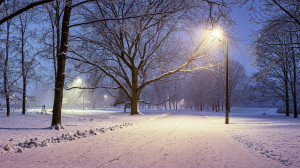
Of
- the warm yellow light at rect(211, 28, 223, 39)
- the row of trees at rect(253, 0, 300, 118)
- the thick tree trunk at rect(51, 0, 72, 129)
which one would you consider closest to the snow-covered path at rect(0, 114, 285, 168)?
the thick tree trunk at rect(51, 0, 72, 129)

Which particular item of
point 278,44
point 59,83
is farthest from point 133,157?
point 278,44

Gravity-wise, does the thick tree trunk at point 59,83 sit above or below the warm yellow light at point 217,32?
below

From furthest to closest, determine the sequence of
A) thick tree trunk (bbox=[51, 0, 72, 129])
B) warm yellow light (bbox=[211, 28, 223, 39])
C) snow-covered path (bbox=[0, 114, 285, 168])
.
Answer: warm yellow light (bbox=[211, 28, 223, 39]), thick tree trunk (bbox=[51, 0, 72, 129]), snow-covered path (bbox=[0, 114, 285, 168])

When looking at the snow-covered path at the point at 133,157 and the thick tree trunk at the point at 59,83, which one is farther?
the thick tree trunk at the point at 59,83

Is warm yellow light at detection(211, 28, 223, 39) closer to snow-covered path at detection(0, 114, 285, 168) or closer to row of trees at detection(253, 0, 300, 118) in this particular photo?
row of trees at detection(253, 0, 300, 118)

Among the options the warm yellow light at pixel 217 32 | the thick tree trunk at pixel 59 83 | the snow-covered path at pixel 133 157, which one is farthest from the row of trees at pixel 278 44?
the thick tree trunk at pixel 59 83

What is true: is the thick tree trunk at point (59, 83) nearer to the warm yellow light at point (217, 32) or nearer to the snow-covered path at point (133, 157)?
the snow-covered path at point (133, 157)

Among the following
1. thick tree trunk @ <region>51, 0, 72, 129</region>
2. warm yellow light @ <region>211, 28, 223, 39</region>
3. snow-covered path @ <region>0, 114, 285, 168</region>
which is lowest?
snow-covered path @ <region>0, 114, 285, 168</region>

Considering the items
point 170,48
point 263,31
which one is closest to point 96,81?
point 170,48

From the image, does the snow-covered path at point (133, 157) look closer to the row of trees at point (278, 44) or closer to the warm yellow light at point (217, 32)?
the row of trees at point (278, 44)

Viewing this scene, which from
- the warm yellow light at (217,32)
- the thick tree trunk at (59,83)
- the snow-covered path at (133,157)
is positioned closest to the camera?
the snow-covered path at (133,157)

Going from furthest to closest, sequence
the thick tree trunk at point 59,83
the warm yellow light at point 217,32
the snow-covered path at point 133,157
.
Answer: the warm yellow light at point 217,32, the thick tree trunk at point 59,83, the snow-covered path at point 133,157

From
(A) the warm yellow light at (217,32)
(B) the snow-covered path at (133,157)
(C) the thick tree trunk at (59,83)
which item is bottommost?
(B) the snow-covered path at (133,157)

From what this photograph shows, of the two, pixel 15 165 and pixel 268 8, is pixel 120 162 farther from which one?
pixel 268 8
